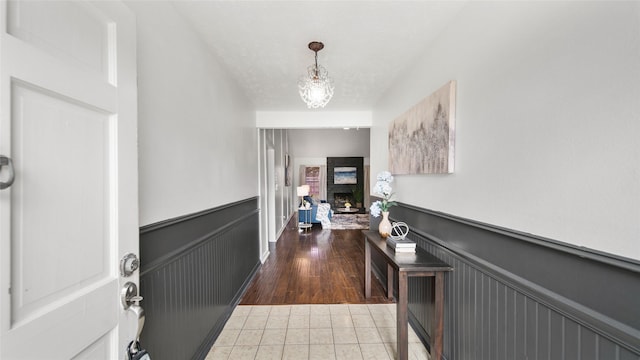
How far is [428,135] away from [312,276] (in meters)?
2.44

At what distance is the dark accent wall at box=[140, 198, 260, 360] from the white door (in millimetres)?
432

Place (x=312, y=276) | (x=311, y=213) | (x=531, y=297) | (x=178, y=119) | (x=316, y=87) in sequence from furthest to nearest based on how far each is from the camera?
(x=311, y=213) < (x=312, y=276) < (x=316, y=87) < (x=178, y=119) < (x=531, y=297)

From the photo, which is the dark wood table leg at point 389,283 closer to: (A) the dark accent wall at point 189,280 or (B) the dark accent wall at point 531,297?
(B) the dark accent wall at point 531,297

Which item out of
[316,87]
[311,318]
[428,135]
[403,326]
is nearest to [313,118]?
[316,87]

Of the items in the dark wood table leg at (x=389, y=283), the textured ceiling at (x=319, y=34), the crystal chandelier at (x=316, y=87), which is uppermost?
the textured ceiling at (x=319, y=34)

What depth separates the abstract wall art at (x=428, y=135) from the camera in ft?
5.43

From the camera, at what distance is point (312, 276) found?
3.42 m

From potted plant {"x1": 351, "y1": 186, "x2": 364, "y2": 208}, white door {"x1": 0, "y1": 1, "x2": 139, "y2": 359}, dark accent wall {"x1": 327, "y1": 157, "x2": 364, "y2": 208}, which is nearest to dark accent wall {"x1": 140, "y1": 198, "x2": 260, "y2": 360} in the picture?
white door {"x1": 0, "y1": 1, "x2": 139, "y2": 359}

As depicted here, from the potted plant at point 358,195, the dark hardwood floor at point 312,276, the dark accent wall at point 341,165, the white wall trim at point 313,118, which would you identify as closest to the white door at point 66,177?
the dark hardwood floor at point 312,276

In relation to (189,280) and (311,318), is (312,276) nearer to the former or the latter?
(311,318)

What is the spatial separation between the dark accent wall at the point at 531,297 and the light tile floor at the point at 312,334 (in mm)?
555

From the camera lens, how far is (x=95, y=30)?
2.76ft

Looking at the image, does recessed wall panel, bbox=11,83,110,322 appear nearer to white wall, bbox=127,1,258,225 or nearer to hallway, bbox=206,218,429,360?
white wall, bbox=127,1,258,225

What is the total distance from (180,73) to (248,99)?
1.73m
